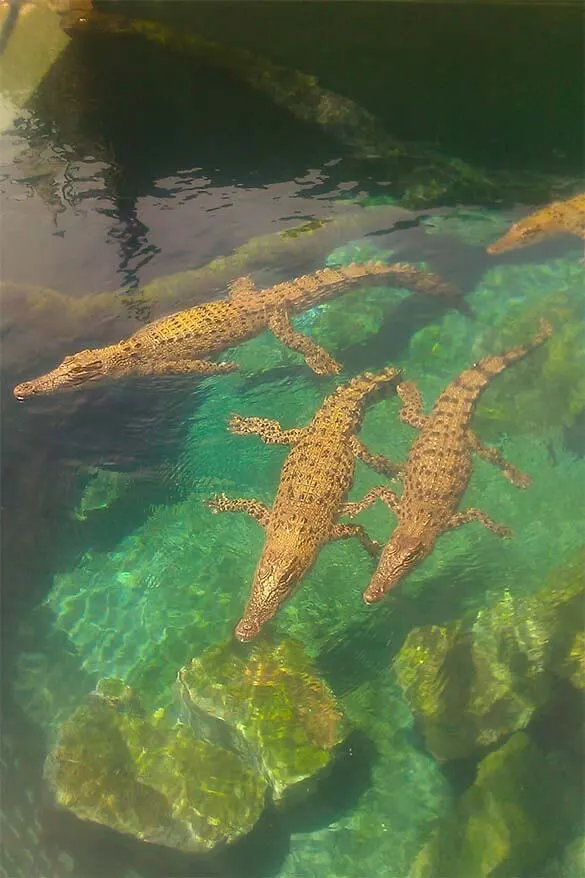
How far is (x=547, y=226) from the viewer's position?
7.23 meters

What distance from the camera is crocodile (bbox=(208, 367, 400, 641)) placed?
5.21 m

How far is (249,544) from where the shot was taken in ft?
19.4

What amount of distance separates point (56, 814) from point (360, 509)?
3.06 m

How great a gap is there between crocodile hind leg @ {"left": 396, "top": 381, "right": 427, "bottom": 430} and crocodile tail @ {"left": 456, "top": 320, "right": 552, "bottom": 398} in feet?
1.36

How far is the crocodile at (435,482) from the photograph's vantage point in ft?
17.4

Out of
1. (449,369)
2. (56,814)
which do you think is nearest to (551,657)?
(449,369)

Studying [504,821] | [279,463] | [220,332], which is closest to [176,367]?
[220,332]

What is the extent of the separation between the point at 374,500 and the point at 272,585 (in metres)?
1.15

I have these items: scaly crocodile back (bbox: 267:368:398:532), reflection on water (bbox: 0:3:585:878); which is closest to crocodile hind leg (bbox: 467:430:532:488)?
reflection on water (bbox: 0:3:585:878)

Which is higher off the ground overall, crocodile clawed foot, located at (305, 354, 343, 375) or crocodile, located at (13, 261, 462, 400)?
crocodile, located at (13, 261, 462, 400)

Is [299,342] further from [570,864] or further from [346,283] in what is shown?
[570,864]

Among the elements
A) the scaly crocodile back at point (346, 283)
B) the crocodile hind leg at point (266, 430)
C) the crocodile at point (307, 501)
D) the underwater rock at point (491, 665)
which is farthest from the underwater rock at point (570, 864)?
the scaly crocodile back at point (346, 283)

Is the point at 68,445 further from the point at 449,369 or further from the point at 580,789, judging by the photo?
Answer: the point at 580,789

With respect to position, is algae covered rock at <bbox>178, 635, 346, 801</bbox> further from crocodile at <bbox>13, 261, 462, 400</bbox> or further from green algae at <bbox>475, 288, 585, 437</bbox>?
green algae at <bbox>475, 288, 585, 437</bbox>
